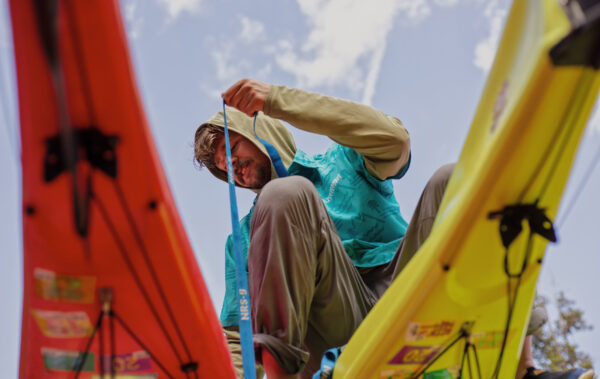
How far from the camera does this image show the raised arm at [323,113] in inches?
51.8

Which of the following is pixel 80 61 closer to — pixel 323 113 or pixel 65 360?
pixel 65 360

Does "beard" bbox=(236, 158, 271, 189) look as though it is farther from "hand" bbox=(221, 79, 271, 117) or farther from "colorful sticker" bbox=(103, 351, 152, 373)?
"colorful sticker" bbox=(103, 351, 152, 373)

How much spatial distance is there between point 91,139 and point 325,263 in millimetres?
623

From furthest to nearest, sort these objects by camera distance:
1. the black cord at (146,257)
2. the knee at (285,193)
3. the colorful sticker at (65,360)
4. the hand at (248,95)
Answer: the hand at (248,95), the knee at (285,193), the colorful sticker at (65,360), the black cord at (146,257)

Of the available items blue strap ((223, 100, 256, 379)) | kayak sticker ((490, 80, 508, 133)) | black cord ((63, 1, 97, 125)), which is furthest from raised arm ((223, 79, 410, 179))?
black cord ((63, 1, 97, 125))

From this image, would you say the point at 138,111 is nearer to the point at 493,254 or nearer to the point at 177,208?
the point at 177,208

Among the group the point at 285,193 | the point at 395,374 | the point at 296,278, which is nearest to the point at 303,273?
the point at 296,278

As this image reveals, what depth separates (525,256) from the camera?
1.02 m

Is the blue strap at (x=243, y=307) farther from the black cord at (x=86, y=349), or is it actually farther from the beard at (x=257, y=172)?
the beard at (x=257, y=172)

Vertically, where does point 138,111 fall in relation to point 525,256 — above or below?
above

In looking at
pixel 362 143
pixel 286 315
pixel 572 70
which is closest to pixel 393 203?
pixel 362 143

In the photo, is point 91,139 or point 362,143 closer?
point 91,139

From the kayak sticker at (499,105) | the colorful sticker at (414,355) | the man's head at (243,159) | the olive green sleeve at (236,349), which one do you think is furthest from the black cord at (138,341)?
the man's head at (243,159)

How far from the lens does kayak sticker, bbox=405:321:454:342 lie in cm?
103
